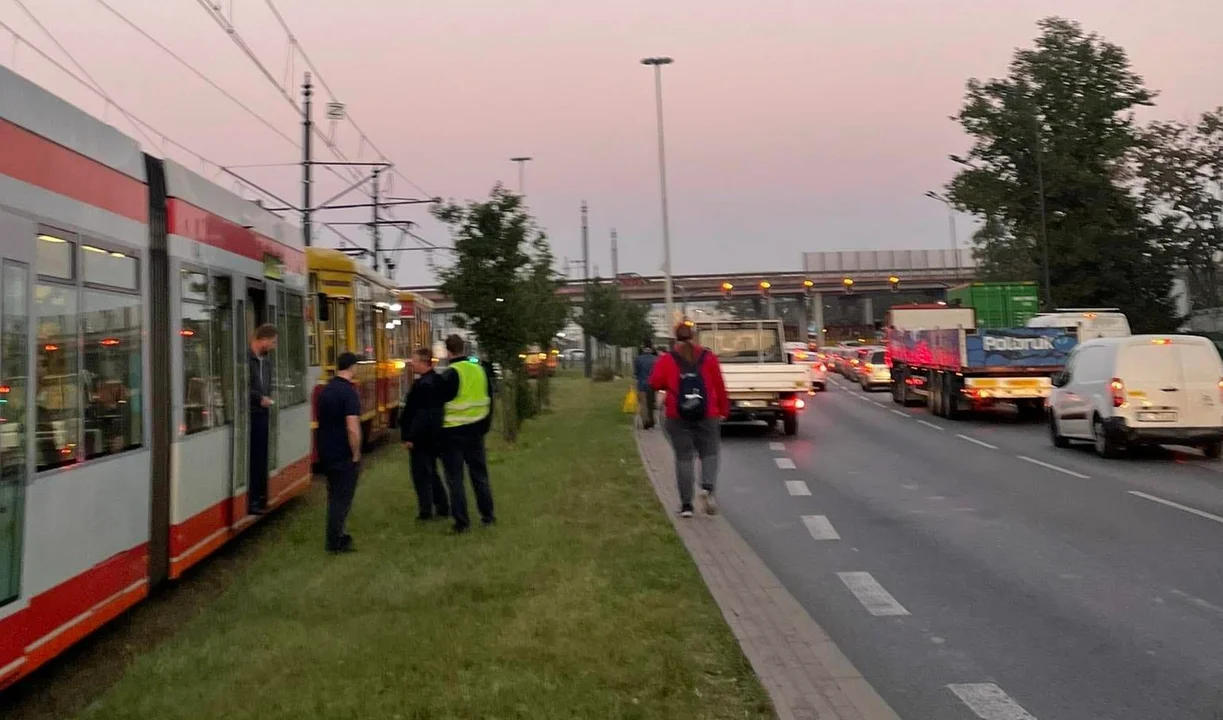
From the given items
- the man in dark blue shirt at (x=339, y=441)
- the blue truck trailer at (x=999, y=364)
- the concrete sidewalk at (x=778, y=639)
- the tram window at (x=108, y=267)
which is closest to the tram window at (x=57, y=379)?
the tram window at (x=108, y=267)

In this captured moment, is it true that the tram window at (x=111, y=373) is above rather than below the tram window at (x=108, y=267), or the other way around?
below

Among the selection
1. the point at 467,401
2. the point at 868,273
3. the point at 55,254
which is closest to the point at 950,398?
the point at 467,401

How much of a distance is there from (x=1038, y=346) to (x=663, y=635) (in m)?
Result: 20.9

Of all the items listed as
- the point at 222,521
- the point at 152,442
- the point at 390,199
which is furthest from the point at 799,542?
the point at 390,199

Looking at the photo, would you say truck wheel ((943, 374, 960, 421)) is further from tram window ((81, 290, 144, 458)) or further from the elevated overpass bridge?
the elevated overpass bridge

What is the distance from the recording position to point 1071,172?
5162 centimetres

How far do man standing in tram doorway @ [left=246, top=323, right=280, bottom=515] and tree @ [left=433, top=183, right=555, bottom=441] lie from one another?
1048 cm

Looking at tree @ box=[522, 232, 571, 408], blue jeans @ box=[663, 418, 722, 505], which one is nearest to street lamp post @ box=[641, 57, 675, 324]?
tree @ box=[522, 232, 571, 408]

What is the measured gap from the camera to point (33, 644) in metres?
6.09

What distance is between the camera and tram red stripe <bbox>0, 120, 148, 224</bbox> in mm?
6094

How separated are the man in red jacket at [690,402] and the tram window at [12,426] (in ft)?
22.3

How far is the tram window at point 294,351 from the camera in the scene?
1275 cm

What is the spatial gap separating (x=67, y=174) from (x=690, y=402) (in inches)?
256

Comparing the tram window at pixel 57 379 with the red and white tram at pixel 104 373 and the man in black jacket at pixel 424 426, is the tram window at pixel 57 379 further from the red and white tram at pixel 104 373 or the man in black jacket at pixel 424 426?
the man in black jacket at pixel 424 426
